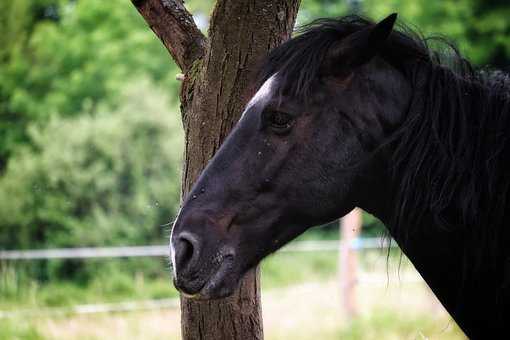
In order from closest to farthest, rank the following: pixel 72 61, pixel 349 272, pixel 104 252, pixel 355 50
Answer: pixel 355 50, pixel 349 272, pixel 104 252, pixel 72 61

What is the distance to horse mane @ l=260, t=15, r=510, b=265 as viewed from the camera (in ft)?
7.81

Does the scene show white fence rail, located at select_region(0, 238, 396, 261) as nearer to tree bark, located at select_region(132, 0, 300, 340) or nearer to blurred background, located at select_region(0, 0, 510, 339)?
blurred background, located at select_region(0, 0, 510, 339)

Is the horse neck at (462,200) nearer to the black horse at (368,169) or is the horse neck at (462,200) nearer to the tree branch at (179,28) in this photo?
the black horse at (368,169)

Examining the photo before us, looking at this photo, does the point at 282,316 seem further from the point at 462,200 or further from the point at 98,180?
the point at 462,200

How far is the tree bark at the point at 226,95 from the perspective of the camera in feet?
10.4

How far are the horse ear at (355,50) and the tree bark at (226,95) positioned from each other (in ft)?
2.30

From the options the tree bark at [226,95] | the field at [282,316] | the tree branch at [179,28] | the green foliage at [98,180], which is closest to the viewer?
the tree bark at [226,95]

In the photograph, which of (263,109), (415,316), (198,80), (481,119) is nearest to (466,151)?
(481,119)

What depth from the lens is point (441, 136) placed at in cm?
245

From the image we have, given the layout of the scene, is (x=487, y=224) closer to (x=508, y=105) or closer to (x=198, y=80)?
(x=508, y=105)

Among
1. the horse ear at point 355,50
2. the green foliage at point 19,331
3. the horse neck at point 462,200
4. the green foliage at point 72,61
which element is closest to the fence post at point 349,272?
the green foliage at point 19,331

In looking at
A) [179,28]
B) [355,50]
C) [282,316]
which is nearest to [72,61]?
[282,316]

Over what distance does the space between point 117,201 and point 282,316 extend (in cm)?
562

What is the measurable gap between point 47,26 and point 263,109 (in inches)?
681
